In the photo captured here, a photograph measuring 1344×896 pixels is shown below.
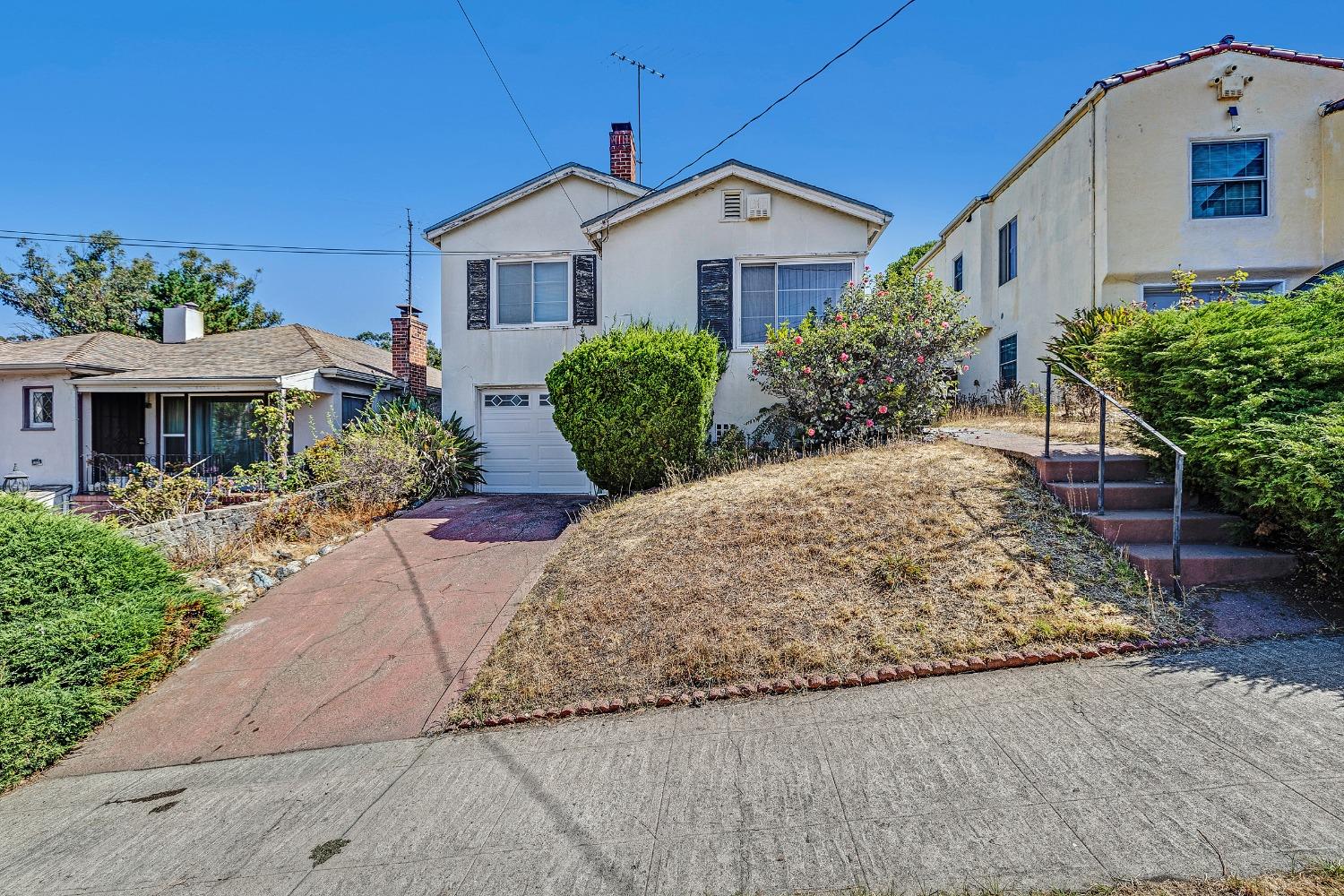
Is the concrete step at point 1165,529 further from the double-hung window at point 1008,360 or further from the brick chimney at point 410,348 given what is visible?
the brick chimney at point 410,348

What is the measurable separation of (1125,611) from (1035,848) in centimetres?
272

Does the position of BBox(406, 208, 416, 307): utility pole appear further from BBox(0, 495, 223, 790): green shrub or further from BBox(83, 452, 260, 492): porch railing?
BBox(0, 495, 223, 790): green shrub

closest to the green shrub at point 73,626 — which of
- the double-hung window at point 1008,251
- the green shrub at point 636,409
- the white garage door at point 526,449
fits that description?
the green shrub at point 636,409

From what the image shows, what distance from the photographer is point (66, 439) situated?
15953 millimetres

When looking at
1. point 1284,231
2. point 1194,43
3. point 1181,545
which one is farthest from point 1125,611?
point 1194,43

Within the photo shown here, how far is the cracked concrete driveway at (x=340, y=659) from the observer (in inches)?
186

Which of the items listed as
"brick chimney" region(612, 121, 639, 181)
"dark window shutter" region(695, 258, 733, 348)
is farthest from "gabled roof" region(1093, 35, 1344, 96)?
"brick chimney" region(612, 121, 639, 181)

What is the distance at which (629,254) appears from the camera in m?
12.3

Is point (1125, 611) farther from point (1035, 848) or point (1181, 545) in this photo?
point (1035, 848)

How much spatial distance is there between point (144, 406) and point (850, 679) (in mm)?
19237

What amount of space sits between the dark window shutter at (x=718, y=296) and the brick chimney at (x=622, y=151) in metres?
3.94

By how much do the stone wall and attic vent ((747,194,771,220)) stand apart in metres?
9.22

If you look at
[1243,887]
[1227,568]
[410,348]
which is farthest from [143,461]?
[1227,568]

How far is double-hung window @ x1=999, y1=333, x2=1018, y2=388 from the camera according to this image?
16.2 meters
